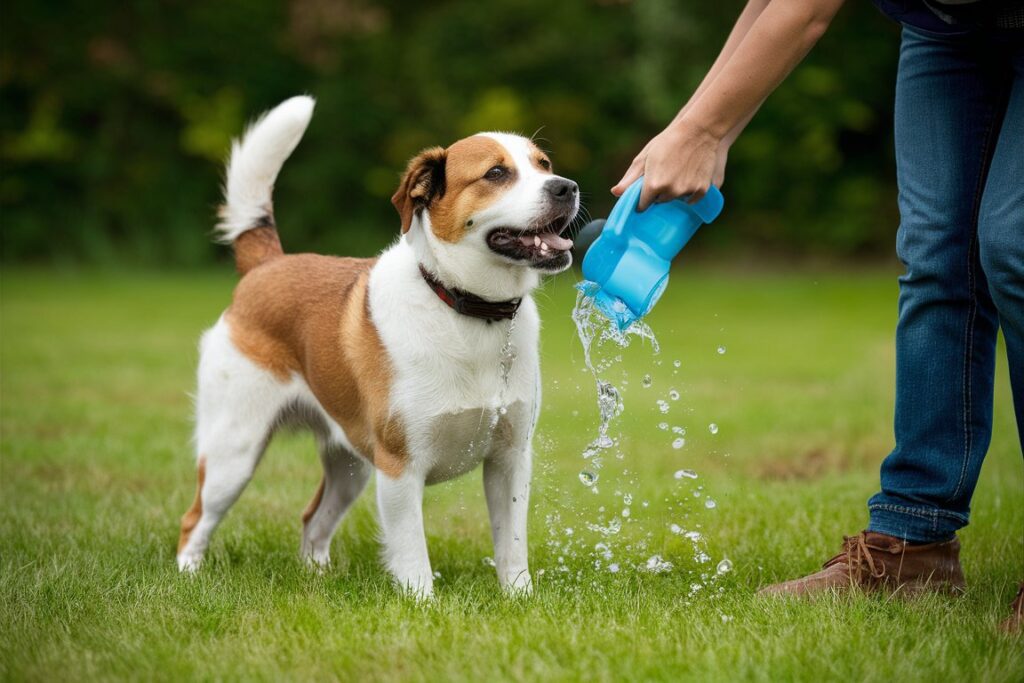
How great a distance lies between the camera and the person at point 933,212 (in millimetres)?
2877

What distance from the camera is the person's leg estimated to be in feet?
9.26

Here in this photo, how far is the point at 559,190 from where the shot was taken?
3502mm

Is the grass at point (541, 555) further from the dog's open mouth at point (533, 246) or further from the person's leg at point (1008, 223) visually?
the person's leg at point (1008, 223)

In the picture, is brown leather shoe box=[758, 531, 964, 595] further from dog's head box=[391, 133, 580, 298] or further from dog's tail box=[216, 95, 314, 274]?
dog's tail box=[216, 95, 314, 274]

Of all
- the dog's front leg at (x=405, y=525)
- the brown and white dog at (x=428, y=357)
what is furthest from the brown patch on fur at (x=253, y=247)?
the dog's front leg at (x=405, y=525)

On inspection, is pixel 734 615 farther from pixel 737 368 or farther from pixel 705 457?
pixel 737 368

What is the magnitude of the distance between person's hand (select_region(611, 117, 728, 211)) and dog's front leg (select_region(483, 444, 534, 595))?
1.06 metres

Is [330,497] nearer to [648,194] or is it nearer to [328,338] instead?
[328,338]

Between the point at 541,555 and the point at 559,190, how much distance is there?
138 centimetres

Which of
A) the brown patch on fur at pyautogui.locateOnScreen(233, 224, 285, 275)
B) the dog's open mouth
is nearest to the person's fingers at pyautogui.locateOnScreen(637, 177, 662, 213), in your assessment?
the dog's open mouth

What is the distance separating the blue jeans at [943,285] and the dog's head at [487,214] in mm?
1032

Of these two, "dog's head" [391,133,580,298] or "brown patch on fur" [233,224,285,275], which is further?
"brown patch on fur" [233,224,285,275]

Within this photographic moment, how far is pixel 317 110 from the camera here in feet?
59.3

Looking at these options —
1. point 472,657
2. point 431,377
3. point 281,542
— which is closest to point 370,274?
point 431,377
